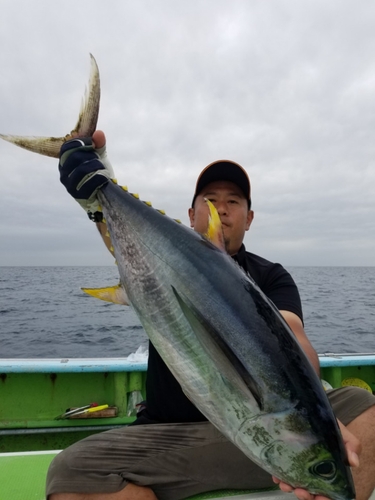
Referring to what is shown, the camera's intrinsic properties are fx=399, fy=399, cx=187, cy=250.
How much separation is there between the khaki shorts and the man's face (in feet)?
4.27

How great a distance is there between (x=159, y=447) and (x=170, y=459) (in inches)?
3.7

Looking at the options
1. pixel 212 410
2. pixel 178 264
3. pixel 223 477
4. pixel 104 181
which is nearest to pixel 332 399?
pixel 223 477

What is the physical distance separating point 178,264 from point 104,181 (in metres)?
0.82

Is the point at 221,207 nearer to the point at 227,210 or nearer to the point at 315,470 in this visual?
the point at 227,210

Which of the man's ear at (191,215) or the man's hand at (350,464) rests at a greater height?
the man's ear at (191,215)

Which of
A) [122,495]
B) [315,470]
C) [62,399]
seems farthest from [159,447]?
[62,399]

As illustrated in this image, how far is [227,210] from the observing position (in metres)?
3.00

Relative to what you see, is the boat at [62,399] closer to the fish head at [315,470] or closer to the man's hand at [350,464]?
the man's hand at [350,464]

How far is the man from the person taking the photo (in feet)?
7.29

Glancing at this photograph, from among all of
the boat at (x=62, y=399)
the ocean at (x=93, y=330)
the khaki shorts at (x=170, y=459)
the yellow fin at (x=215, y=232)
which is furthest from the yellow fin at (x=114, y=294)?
the ocean at (x=93, y=330)

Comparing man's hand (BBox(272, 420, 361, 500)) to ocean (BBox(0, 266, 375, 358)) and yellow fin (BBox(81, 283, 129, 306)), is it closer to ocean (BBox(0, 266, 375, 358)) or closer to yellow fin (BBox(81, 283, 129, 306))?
yellow fin (BBox(81, 283, 129, 306))

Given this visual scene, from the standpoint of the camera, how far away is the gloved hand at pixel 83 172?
2.35 metres

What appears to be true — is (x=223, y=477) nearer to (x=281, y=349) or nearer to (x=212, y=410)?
(x=212, y=410)

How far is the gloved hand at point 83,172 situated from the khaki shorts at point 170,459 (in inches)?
56.2
